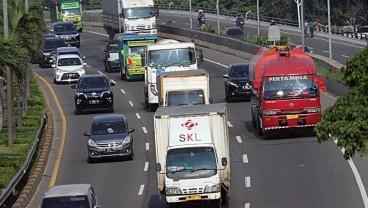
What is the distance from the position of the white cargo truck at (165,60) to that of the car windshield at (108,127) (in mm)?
10206

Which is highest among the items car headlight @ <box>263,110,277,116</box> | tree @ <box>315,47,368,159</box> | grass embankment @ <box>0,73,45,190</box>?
tree @ <box>315,47,368,159</box>

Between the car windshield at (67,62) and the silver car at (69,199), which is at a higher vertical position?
the silver car at (69,199)

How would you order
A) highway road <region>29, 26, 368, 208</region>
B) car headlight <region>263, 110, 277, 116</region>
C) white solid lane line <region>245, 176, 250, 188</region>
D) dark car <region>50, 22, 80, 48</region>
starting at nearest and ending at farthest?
highway road <region>29, 26, 368, 208</region> → white solid lane line <region>245, 176, 250, 188</region> → car headlight <region>263, 110, 277, 116</region> → dark car <region>50, 22, 80, 48</region>

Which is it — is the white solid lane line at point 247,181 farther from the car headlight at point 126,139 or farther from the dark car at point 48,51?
the dark car at point 48,51

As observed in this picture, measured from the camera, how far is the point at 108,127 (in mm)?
39969

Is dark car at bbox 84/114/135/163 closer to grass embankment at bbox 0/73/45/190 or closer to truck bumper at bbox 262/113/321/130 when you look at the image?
grass embankment at bbox 0/73/45/190

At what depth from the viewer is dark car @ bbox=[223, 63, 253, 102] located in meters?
51.4

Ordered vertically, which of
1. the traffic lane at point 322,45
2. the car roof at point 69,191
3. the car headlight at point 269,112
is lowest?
the traffic lane at point 322,45

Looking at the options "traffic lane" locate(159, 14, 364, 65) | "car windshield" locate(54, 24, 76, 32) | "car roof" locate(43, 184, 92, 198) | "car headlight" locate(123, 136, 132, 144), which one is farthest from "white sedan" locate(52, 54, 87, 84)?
"car roof" locate(43, 184, 92, 198)

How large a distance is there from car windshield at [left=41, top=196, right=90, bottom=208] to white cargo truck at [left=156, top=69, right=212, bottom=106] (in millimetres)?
15742

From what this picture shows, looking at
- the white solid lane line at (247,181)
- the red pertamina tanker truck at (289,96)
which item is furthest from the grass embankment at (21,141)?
the red pertamina tanker truck at (289,96)

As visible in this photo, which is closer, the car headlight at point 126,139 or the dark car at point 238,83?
the car headlight at point 126,139

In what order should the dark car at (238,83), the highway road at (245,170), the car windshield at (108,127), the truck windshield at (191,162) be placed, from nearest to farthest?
the truck windshield at (191,162) → the highway road at (245,170) → the car windshield at (108,127) → the dark car at (238,83)

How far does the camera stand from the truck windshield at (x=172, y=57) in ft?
165
